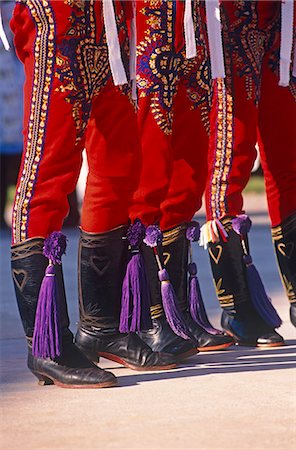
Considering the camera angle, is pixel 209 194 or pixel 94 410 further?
pixel 209 194

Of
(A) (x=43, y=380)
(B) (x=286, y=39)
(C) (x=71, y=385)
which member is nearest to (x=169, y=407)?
(C) (x=71, y=385)

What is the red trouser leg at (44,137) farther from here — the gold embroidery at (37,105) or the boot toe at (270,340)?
the boot toe at (270,340)

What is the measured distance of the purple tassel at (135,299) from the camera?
125 inches

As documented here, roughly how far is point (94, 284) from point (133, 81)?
1.89 feet

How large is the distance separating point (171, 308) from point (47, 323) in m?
0.49

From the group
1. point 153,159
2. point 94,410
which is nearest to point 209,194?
point 153,159

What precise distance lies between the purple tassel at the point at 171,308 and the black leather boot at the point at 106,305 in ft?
0.30

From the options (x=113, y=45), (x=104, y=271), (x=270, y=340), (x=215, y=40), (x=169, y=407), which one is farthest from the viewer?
(x=270, y=340)

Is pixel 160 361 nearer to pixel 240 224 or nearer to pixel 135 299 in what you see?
pixel 135 299

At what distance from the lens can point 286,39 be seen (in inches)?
143

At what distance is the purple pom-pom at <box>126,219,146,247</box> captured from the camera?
3236 mm

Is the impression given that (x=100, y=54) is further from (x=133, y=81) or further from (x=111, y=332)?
(x=111, y=332)

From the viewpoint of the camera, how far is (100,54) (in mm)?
3123

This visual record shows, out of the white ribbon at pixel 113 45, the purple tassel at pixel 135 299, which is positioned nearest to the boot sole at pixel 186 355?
the purple tassel at pixel 135 299
